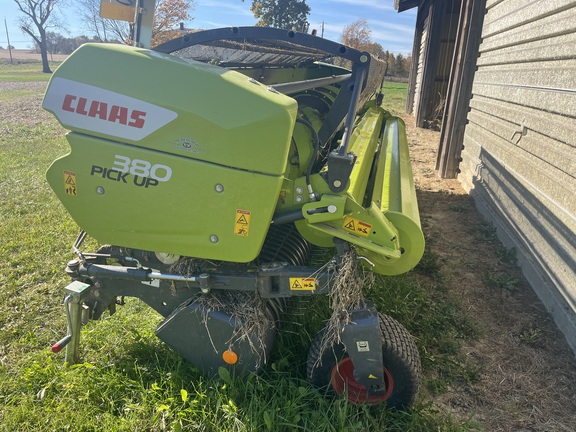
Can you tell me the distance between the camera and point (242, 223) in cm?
210

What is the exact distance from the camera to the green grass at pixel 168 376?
7.22 feet

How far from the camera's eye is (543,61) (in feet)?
12.6

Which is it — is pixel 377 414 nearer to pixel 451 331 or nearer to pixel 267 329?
pixel 267 329

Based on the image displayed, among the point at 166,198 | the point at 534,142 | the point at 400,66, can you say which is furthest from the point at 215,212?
the point at 400,66

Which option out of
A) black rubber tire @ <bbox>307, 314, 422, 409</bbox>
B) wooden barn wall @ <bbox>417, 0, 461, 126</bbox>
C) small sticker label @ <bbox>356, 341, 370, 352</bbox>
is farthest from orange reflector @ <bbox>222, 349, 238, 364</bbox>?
wooden barn wall @ <bbox>417, 0, 461, 126</bbox>

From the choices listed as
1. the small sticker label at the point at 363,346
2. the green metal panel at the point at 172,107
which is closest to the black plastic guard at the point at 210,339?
the small sticker label at the point at 363,346

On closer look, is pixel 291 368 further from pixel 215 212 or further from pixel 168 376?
pixel 215 212

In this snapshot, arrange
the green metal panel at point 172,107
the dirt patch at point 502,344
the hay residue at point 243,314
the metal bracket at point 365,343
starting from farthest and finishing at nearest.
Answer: the dirt patch at point 502,344 → the hay residue at point 243,314 → the metal bracket at point 365,343 → the green metal panel at point 172,107

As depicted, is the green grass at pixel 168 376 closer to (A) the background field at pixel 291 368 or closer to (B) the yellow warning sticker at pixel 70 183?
(A) the background field at pixel 291 368

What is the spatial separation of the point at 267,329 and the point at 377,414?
677 millimetres

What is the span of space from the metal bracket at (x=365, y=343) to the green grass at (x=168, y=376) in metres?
0.17

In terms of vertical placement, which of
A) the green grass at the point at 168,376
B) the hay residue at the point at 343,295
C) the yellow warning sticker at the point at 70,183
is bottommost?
the green grass at the point at 168,376

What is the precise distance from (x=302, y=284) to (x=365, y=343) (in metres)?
0.40

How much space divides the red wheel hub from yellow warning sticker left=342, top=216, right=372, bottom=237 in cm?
66
